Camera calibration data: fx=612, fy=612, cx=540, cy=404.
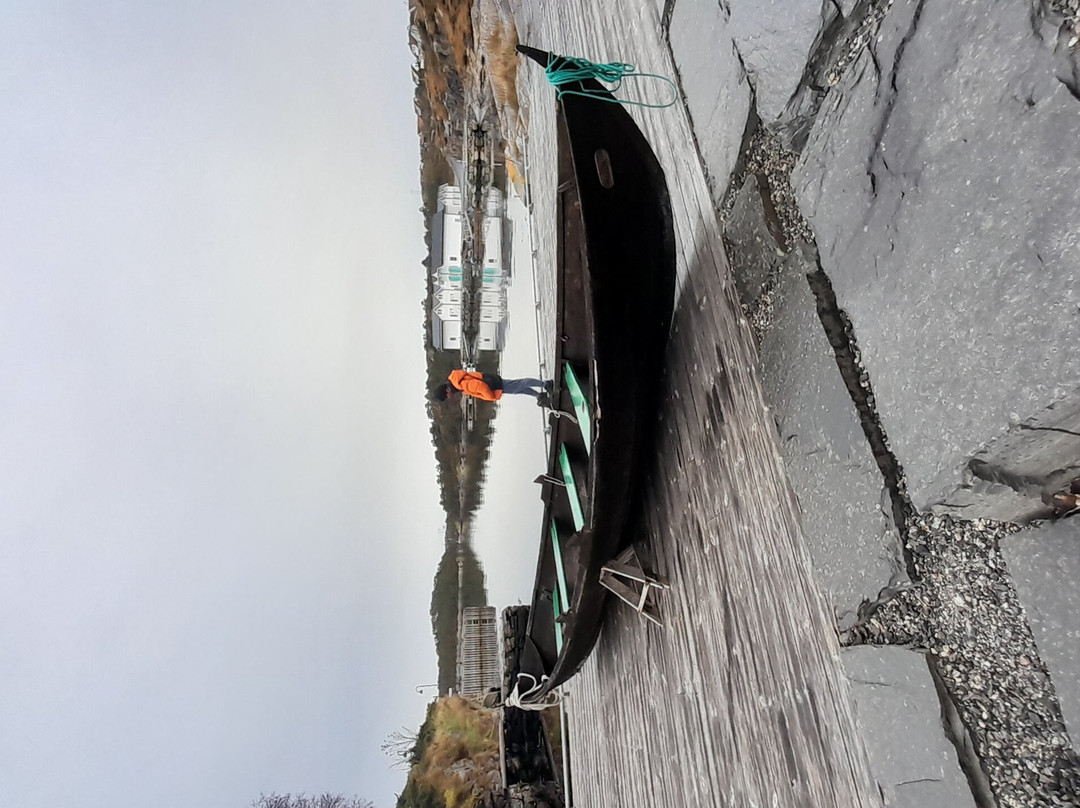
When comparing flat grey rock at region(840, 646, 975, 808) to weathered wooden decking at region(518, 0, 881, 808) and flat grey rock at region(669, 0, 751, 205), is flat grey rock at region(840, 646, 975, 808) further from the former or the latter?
flat grey rock at region(669, 0, 751, 205)

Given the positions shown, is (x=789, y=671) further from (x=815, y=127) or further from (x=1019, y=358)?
(x=815, y=127)

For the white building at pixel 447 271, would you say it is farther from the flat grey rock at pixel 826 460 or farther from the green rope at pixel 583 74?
the flat grey rock at pixel 826 460

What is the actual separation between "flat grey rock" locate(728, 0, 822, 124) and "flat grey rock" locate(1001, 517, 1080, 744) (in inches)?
32.3

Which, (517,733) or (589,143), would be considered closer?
(589,143)

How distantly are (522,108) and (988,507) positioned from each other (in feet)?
17.3

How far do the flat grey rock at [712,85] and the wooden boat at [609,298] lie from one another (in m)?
0.15

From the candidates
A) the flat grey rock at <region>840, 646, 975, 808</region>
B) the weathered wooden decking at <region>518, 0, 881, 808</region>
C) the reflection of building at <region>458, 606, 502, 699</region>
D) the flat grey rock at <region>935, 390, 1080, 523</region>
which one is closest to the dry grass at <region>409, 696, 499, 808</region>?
the reflection of building at <region>458, 606, 502, 699</region>

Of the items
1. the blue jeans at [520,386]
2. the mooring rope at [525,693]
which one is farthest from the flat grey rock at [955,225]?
the mooring rope at [525,693]

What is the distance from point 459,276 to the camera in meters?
6.16

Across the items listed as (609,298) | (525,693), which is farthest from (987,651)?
(525,693)

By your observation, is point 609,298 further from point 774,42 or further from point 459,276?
point 459,276

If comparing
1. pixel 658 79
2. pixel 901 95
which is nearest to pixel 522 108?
pixel 658 79

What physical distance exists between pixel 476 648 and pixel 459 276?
374 cm

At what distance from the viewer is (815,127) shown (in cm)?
103
